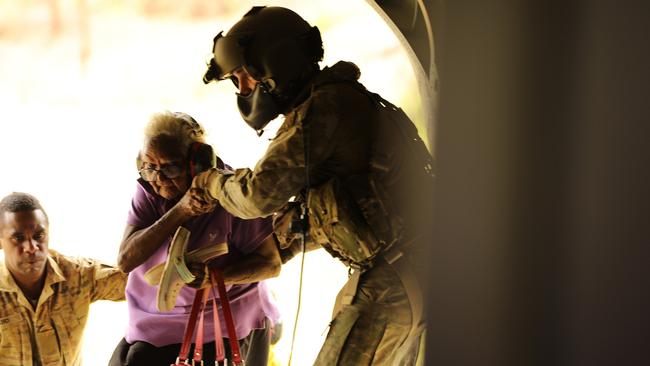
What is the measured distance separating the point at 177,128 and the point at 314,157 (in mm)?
357

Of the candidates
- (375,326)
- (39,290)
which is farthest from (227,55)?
(39,290)

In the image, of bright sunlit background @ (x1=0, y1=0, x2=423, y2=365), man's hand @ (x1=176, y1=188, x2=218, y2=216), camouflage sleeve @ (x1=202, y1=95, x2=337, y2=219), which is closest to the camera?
camouflage sleeve @ (x1=202, y1=95, x2=337, y2=219)

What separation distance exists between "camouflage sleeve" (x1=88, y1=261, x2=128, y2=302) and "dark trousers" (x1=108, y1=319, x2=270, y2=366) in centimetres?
10

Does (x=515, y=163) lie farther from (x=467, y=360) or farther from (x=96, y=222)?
(x=96, y=222)

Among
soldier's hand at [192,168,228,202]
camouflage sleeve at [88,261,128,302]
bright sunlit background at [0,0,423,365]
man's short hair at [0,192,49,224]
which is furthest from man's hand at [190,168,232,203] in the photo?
man's short hair at [0,192,49,224]

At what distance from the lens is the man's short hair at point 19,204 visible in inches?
68.1

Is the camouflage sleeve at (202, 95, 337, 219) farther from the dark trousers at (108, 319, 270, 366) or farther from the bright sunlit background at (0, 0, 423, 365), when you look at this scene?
the dark trousers at (108, 319, 270, 366)

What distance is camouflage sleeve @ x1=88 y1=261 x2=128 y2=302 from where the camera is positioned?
171 cm

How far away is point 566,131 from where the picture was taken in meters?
0.78

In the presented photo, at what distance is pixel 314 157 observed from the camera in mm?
1413

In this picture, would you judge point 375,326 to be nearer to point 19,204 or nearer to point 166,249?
point 166,249

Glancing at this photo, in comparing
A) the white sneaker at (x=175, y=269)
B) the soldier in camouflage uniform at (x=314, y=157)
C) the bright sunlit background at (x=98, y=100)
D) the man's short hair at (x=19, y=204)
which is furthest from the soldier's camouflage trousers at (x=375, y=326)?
the man's short hair at (x=19, y=204)

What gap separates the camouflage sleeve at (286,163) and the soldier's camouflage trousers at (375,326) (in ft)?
0.70

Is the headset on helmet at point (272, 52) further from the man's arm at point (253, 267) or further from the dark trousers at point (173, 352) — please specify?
the dark trousers at point (173, 352)
